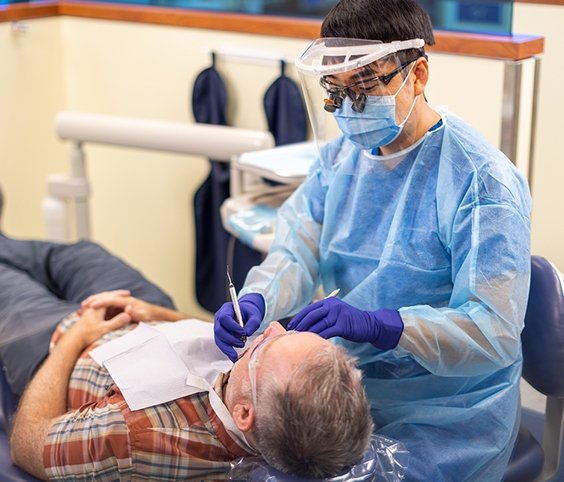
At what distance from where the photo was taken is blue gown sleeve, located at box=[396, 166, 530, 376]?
1.30 metres

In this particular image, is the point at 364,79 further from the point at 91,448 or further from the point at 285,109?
the point at 285,109

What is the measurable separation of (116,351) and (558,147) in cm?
91

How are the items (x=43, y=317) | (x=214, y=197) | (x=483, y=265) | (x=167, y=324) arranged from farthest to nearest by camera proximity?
1. (x=214, y=197)
2. (x=43, y=317)
3. (x=167, y=324)
4. (x=483, y=265)

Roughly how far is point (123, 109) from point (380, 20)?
1923 mm

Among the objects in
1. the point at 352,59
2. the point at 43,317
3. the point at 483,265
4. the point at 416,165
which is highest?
the point at 352,59

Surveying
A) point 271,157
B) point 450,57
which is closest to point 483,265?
point 450,57

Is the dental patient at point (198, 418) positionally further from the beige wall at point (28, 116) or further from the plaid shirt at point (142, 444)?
the beige wall at point (28, 116)

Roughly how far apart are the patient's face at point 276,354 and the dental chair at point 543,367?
1.21 feet

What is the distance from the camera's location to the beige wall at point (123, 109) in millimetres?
2859

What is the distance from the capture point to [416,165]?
4.63 feet

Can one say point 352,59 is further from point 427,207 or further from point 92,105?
point 92,105

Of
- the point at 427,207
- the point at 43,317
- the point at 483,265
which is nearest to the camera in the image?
the point at 483,265

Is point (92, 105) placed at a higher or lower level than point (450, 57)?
lower

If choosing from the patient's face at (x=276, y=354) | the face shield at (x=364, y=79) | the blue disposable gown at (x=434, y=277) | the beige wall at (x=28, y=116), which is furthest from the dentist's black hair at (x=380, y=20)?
the beige wall at (x=28, y=116)
